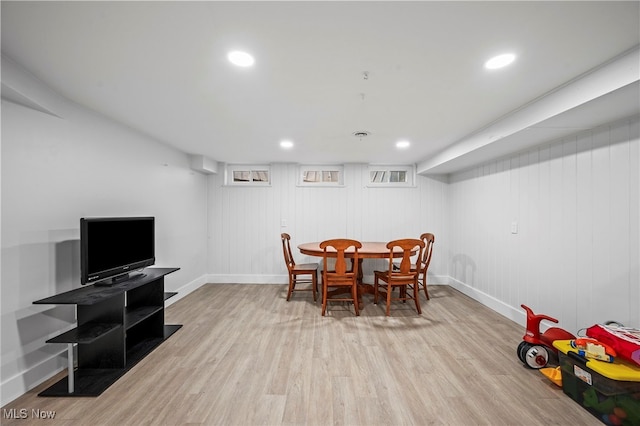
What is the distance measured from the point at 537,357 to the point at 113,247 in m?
3.84

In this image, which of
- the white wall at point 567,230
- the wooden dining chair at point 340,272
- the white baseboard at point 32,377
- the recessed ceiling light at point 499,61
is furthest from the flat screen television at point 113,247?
the white wall at point 567,230

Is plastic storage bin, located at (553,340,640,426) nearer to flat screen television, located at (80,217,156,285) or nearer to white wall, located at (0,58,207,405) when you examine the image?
flat screen television, located at (80,217,156,285)

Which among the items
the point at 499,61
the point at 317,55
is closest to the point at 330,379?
the point at 317,55

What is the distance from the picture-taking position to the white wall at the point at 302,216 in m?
4.93

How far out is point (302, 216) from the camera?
494 cm

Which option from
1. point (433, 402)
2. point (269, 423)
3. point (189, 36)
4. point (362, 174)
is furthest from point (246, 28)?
point (362, 174)

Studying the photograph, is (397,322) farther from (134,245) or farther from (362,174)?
(134,245)

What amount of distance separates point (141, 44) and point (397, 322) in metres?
3.50

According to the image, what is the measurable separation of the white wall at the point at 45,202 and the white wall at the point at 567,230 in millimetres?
4536

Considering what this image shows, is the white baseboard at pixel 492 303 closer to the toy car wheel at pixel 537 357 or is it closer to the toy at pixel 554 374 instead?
the toy car wheel at pixel 537 357

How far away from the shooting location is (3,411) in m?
1.68

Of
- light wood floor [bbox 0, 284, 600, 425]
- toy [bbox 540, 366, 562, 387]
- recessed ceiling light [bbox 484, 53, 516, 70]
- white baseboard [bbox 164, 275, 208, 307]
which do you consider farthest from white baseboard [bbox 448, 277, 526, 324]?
white baseboard [bbox 164, 275, 208, 307]

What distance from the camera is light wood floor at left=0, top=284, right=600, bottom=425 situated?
166 cm

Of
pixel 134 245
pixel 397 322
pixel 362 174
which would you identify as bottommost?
pixel 397 322
